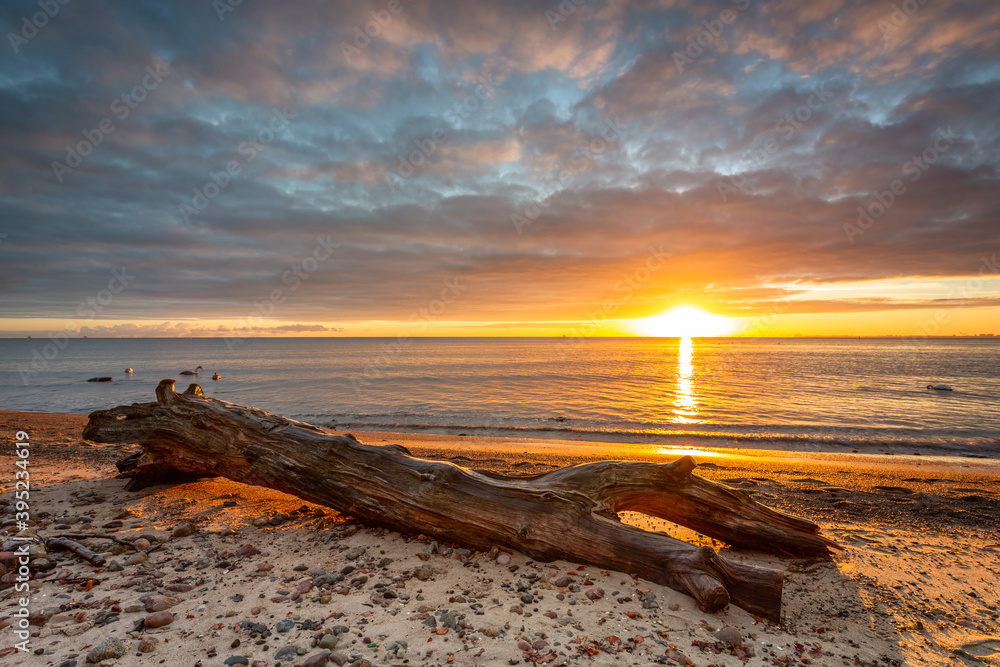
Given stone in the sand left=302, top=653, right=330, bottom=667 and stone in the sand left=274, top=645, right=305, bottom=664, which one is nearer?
stone in the sand left=302, top=653, right=330, bottom=667

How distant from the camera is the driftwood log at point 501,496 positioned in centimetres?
454

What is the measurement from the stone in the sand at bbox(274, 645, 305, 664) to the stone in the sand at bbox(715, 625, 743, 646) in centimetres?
345

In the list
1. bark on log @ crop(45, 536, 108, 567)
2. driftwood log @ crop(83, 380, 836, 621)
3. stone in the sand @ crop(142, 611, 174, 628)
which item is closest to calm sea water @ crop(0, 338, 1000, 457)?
driftwood log @ crop(83, 380, 836, 621)

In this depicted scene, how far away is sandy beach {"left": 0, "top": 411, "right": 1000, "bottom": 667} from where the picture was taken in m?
3.42

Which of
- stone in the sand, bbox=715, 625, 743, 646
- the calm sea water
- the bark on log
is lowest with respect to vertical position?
the calm sea water

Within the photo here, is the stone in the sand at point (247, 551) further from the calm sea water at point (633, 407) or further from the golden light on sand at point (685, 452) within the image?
the calm sea water at point (633, 407)

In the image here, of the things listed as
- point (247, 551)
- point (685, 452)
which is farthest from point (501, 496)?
point (685, 452)

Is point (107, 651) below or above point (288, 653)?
above

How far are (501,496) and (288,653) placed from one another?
2596mm

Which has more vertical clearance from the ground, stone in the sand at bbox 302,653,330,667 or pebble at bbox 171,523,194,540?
stone in the sand at bbox 302,653,330,667

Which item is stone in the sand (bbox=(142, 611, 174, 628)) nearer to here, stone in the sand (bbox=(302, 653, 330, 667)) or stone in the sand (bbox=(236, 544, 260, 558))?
stone in the sand (bbox=(236, 544, 260, 558))

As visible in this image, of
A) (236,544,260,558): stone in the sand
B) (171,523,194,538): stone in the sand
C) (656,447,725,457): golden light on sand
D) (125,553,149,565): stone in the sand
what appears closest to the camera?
(125,553,149,565): stone in the sand

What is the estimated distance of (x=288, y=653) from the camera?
10.8 ft

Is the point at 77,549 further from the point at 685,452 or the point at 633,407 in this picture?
the point at 633,407
